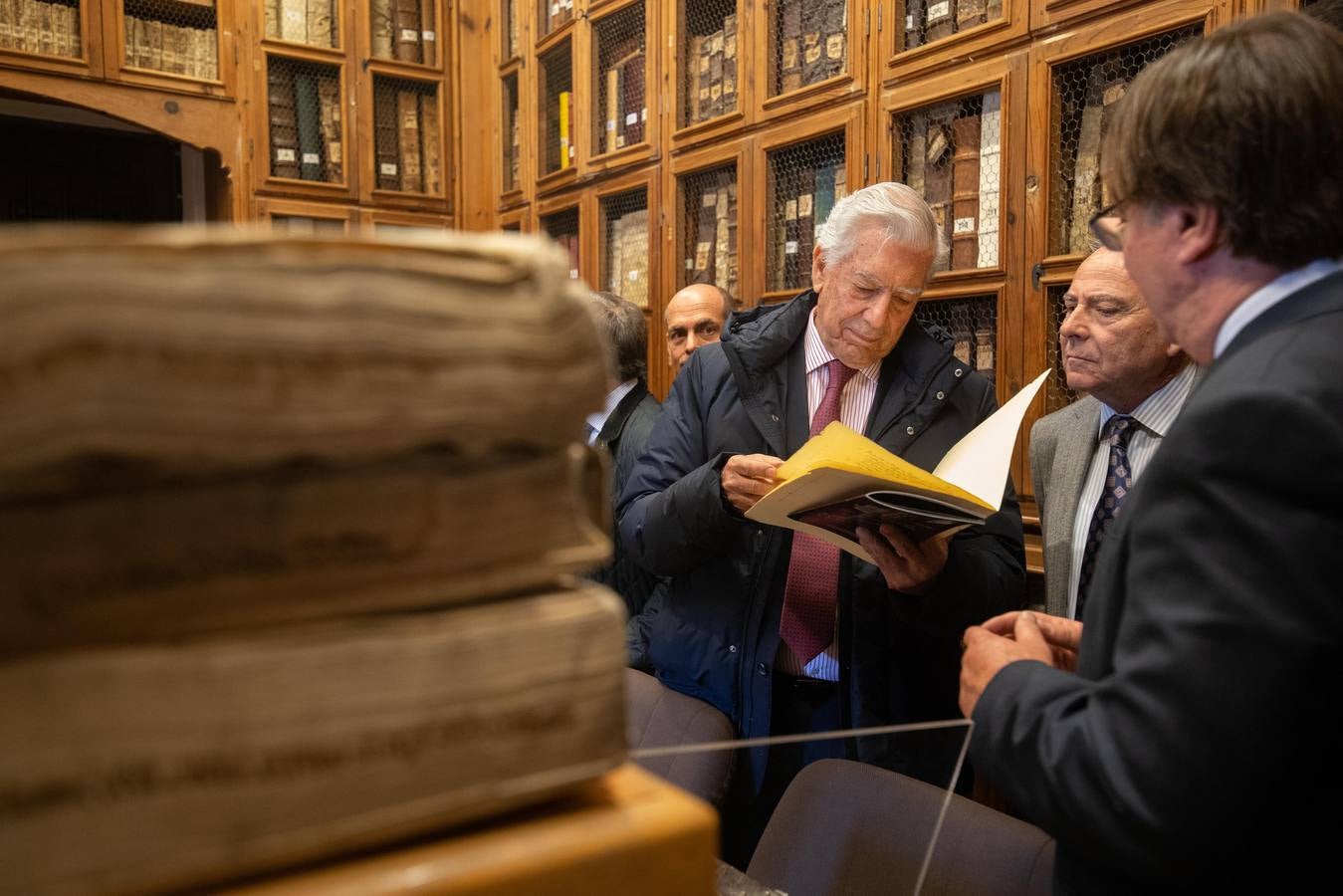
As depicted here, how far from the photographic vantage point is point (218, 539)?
44 cm

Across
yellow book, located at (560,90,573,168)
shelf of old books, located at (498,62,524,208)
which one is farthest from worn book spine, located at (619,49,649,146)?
shelf of old books, located at (498,62,524,208)

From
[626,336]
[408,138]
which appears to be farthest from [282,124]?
[626,336]

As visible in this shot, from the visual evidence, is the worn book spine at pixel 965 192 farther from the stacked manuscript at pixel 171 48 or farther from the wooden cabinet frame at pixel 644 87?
the stacked manuscript at pixel 171 48

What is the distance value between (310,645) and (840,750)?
174cm

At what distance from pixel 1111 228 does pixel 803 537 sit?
1.01m

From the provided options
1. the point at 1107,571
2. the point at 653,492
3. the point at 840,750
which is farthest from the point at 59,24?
the point at 1107,571

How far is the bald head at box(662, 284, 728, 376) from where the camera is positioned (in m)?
3.44

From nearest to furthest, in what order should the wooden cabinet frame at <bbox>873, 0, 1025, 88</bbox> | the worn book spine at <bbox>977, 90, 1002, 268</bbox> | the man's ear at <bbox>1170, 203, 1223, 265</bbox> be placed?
the man's ear at <bbox>1170, 203, 1223, 265</bbox> → the wooden cabinet frame at <bbox>873, 0, 1025, 88</bbox> → the worn book spine at <bbox>977, 90, 1002, 268</bbox>

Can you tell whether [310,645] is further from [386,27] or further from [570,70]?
[386,27]

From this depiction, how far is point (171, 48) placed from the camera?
4.59 m

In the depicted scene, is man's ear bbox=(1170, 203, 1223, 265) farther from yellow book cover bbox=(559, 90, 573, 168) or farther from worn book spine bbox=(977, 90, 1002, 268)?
yellow book cover bbox=(559, 90, 573, 168)

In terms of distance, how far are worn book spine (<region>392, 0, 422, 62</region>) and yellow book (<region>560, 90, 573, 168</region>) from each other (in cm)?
102

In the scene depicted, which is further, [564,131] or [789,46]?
[564,131]

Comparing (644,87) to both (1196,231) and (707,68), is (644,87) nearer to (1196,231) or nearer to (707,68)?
(707,68)
